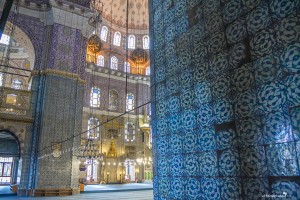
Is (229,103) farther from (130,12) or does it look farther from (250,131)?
(130,12)

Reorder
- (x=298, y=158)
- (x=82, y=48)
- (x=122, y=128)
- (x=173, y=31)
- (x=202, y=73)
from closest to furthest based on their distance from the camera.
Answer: (x=298, y=158) → (x=202, y=73) → (x=173, y=31) → (x=82, y=48) → (x=122, y=128)

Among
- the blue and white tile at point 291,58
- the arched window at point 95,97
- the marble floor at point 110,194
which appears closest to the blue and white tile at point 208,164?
the blue and white tile at point 291,58

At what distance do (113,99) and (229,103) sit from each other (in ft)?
53.8

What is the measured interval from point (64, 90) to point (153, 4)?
25.8 ft

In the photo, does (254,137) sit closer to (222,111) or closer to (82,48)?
(222,111)

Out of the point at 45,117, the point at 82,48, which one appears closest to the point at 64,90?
the point at 45,117

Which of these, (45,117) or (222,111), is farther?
(45,117)

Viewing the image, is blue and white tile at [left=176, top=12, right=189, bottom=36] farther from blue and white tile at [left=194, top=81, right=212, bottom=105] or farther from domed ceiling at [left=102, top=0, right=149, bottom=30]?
domed ceiling at [left=102, top=0, right=149, bottom=30]

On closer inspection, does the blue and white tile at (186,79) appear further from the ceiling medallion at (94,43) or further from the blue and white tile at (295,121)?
the ceiling medallion at (94,43)

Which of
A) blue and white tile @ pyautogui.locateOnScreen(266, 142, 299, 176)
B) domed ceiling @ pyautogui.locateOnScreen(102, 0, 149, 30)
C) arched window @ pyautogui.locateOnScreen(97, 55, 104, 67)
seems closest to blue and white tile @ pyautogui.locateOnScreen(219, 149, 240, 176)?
blue and white tile @ pyautogui.locateOnScreen(266, 142, 299, 176)

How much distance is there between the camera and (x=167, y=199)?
5.96ft

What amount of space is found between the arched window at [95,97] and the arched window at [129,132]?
9.22 ft

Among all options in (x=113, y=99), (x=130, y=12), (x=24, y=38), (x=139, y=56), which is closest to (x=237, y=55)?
(x=24, y=38)

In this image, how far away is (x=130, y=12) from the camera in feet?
63.3
